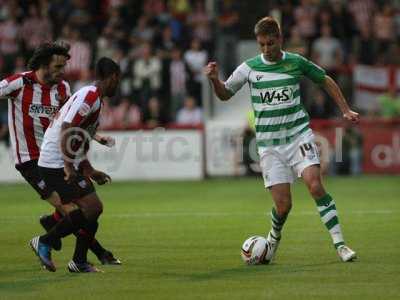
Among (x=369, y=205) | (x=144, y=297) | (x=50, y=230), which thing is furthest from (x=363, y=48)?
(x=144, y=297)

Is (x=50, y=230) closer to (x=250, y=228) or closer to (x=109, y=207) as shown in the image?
(x=250, y=228)

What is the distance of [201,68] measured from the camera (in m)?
24.6

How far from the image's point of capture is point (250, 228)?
13.9 m

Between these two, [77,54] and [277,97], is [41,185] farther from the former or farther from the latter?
[77,54]

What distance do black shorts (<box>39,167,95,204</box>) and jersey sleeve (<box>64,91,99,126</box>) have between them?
1.89 feet

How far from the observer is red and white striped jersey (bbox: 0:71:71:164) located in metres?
11.3

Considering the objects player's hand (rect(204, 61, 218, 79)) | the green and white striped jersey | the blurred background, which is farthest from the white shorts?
the blurred background

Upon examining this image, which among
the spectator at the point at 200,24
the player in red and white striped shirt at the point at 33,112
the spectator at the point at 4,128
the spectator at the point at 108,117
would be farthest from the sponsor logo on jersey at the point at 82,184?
the spectator at the point at 200,24

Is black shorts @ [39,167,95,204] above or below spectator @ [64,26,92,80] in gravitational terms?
above

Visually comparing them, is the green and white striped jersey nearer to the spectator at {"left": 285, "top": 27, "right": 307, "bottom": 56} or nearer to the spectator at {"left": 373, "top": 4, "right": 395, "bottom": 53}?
the spectator at {"left": 285, "top": 27, "right": 307, "bottom": 56}

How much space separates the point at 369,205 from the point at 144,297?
354 inches

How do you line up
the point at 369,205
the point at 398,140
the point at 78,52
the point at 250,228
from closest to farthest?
the point at 250,228 → the point at 369,205 → the point at 398,140 → the point at 78,52

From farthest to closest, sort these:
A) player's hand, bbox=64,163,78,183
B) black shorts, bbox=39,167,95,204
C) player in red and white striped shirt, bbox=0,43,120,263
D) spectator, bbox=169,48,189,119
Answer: spectator, bbox=169,48,189,119, player in red and white striped shirt, bbox=0,43,120,263, black shorts, bbox=39,167,95,204, player's hand, bbox=64,163,78,183

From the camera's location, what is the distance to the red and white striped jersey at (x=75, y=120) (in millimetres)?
9688
